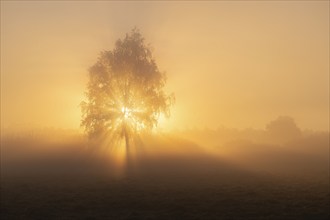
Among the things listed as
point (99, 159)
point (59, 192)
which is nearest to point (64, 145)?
point (99, 159)

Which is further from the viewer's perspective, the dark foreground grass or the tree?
the tree

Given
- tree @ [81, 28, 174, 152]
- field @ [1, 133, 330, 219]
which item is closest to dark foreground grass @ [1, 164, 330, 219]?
field @ [1, 133, 330, 219]

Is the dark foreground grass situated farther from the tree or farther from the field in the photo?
the tree

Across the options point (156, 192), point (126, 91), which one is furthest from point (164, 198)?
point (126, 91)

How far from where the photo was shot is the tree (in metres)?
58.7

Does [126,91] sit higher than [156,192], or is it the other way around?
[126,91]

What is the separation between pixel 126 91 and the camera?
199ft

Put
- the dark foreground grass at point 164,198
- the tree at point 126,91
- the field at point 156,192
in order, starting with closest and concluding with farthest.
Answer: the dark foreground grass at point 164,198
the field at point 156,192
the tree at point 126,91

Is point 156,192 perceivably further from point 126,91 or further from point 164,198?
point 126,91

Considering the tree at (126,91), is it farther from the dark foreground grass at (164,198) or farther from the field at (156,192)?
the dark foreground grass at (164,198)

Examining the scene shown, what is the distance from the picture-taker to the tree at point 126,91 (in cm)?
5869

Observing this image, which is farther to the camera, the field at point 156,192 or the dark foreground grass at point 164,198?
the field at point 156,192

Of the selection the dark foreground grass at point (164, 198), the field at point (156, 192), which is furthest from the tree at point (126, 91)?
the dark foreground grass at point (164, 198)

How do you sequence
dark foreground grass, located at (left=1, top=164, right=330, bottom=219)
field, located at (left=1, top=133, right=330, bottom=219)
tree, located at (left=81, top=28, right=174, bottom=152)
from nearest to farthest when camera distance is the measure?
dark foreground grass, located at (left=1, top=164, right=330, bottom=219) → field, located at (left=1, top=133, right=330, bottom=219) → tree, located at (left=81, top=28, right=174, bottom=152)
